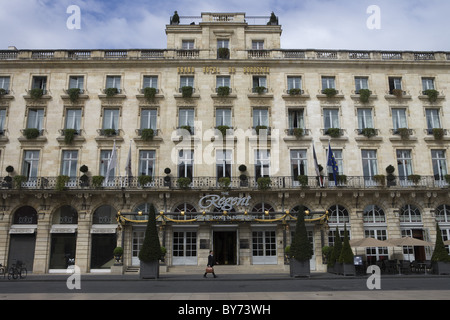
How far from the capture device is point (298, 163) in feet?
97.8

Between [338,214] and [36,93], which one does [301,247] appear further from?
[36,93]

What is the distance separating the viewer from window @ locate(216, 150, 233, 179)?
29.5 meters

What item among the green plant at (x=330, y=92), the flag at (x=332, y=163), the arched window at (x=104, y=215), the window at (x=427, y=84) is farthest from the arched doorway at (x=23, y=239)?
the window at (x=427, y=84)

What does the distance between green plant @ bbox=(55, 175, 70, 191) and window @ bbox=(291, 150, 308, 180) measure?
17.0m

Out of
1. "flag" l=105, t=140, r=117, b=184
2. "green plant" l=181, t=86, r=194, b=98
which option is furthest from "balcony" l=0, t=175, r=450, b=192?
"green plant" l=181, t=86, r=194, b=98

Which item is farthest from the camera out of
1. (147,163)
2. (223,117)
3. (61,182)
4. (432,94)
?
(432,94)

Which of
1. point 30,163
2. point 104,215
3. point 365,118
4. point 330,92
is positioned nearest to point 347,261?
point 365,118

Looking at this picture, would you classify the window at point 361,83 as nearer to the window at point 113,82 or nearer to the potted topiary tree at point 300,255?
the potted topiary tree at point 300,255

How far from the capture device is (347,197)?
28781 mm

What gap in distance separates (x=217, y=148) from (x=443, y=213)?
59.0 feet

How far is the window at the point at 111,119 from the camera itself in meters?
30.2

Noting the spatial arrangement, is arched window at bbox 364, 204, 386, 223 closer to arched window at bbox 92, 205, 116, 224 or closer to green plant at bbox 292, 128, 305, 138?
green plant at bbox 292, 128, 305, 138

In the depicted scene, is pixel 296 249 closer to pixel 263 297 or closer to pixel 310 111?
pixel 263 297

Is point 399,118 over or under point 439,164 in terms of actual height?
over
